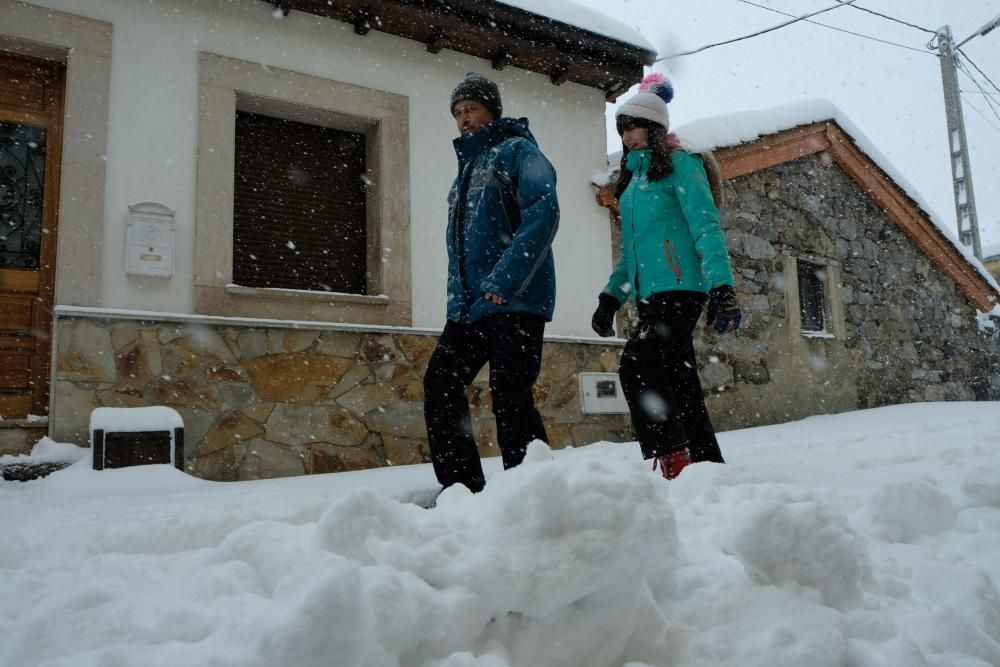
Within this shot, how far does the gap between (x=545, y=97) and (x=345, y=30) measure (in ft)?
5.52

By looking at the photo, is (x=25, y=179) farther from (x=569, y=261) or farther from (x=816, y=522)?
(x=816, y=522)

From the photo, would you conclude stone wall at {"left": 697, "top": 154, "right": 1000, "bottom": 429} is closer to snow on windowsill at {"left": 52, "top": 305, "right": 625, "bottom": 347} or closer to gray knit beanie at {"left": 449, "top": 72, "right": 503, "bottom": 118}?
snow on windowsill at {"left": 52, "top": 305, "right": 625, "bottom": 347}

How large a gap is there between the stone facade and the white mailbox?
13.4 inches

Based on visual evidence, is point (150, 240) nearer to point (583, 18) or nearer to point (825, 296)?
point (583, 18)

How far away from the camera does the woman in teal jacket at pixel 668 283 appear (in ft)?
8.83

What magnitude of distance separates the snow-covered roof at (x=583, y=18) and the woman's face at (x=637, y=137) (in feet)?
8.42

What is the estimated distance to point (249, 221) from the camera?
4.67 meters

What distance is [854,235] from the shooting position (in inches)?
302

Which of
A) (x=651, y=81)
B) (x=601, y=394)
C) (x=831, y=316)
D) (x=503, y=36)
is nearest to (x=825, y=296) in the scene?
(x=831, y=316)

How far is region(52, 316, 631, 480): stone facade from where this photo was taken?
12.4 ft

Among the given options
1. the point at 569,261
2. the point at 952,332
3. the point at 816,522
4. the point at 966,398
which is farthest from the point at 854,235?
the point at 816,522

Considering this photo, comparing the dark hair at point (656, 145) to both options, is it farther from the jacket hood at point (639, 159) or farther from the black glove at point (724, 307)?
the black glove at point (724, 307)

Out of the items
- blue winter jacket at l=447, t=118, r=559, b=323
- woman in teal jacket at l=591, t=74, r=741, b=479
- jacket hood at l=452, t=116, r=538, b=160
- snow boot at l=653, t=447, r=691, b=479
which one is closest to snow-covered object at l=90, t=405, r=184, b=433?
blue winter jacket at l=447, t=118, r=559, b=323

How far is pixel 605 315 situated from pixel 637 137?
0.76 metres
